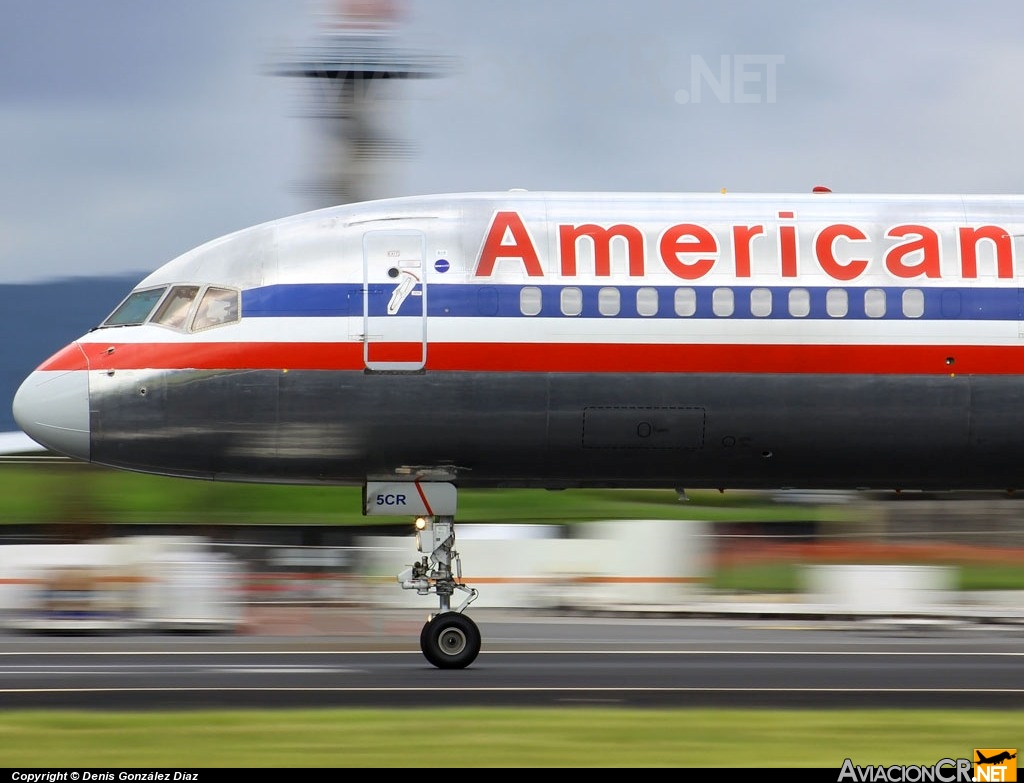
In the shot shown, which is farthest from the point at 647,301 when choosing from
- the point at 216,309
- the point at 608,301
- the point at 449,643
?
the point at 216,309

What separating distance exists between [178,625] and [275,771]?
1180cm

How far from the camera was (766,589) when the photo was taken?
26.6 meters

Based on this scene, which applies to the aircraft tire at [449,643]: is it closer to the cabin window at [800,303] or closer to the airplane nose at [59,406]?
the airplane nose at [59,406]

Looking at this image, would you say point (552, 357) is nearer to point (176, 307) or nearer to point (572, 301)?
point (572, 301)

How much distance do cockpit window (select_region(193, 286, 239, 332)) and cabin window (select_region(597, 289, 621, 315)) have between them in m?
4.18

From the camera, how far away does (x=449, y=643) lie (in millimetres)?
18391

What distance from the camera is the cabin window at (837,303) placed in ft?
59.0

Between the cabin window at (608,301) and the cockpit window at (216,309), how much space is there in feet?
13.7

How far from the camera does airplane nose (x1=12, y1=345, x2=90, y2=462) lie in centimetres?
1761

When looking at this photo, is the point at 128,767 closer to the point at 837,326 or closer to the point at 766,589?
the point at 837,326

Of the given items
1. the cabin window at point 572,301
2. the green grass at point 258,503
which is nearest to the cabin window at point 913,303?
the cabin window at point 572,301

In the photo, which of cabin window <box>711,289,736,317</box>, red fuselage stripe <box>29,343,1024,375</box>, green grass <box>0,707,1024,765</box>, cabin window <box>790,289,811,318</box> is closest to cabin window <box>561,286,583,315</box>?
red fuselage stripe <box>29,343,1024,375</box>

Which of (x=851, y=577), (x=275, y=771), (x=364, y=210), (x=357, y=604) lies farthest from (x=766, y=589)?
(x=275, y=771)

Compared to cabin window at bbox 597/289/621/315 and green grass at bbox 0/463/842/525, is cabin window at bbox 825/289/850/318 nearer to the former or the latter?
cabin window at bbox 597/289/621/315
